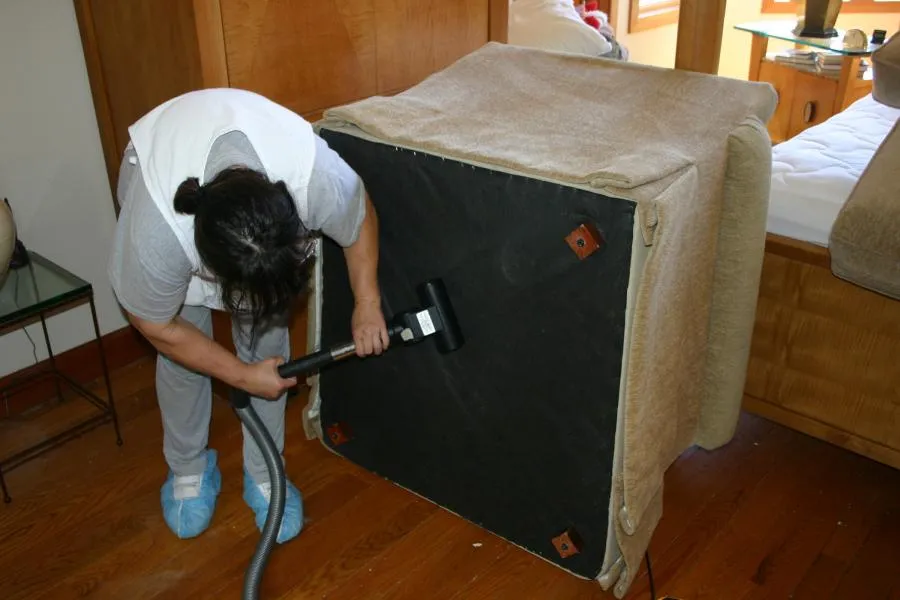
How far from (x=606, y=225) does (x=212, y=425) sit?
119 centimetres

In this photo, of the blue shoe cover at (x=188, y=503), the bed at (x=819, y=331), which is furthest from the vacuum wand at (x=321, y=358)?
the bed at (x=819, y=331)

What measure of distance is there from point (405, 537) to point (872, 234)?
104 centimetres

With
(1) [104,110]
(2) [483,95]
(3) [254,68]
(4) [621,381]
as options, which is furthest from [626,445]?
(1) [104,110]

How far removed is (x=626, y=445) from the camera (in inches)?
56.4

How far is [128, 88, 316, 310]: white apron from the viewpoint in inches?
50.0

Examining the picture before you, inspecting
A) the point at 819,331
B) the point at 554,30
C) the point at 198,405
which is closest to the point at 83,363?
the point at 198,405

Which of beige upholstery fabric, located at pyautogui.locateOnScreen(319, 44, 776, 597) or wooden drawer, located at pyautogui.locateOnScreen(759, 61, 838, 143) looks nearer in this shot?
beige upholstery fabric, located at pyautogui.locateOnScreen(319, 44, 776, 597)

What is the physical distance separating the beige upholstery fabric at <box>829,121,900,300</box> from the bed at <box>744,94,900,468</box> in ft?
0.18

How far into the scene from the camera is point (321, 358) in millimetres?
1512

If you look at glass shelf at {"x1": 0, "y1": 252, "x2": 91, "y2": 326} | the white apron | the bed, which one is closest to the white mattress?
the bed

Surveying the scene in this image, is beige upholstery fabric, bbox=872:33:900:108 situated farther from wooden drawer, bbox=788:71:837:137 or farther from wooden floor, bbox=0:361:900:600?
wooden drawer, bbox=788:71:837:137

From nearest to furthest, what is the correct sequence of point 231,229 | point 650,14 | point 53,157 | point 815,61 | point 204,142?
point 231,229 → point 204,142 → point 53,157 → point 815,61 → point 650,14

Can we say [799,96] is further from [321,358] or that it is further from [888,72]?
[321,358]

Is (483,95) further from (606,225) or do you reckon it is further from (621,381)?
(621,381)
